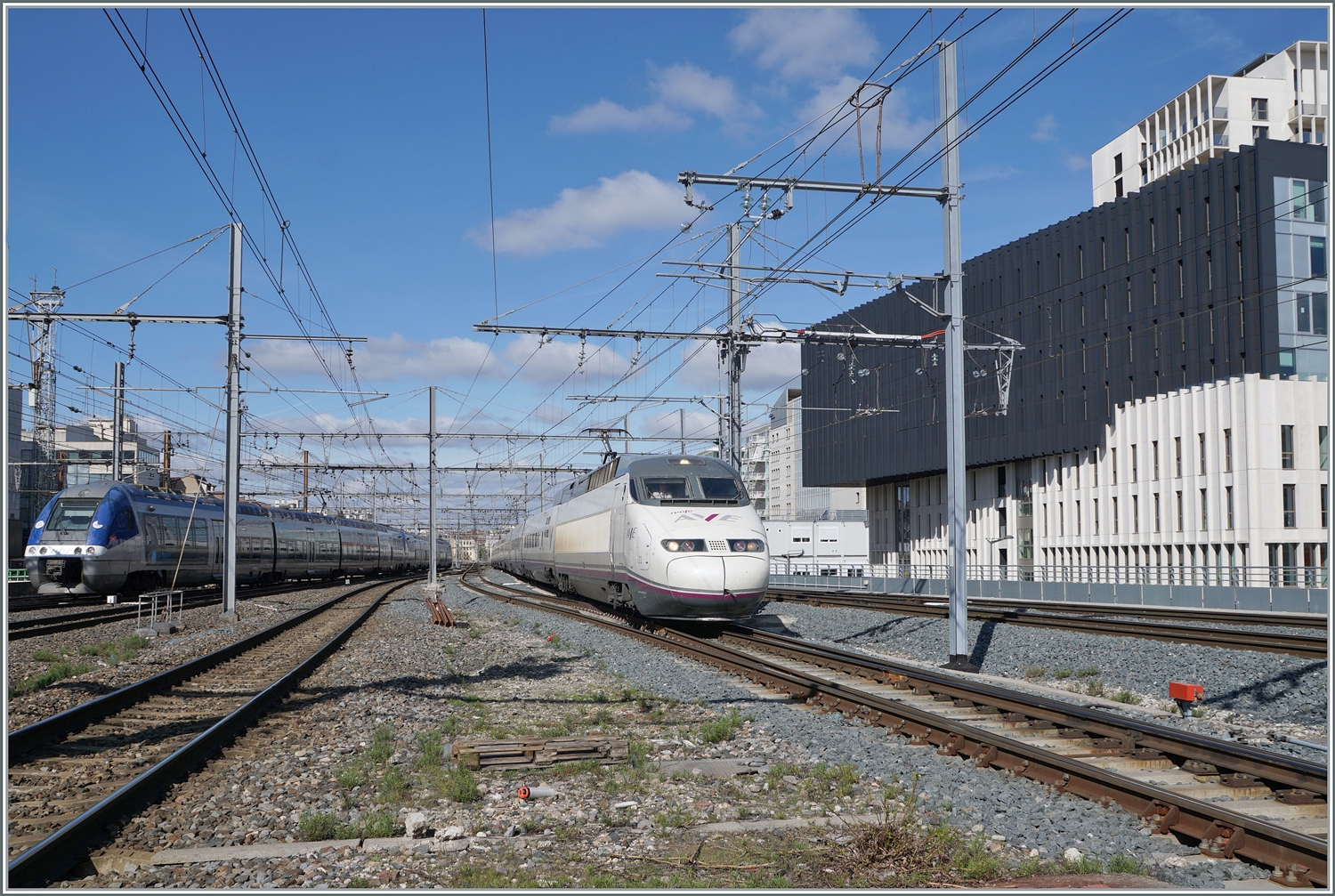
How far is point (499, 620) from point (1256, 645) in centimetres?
1650

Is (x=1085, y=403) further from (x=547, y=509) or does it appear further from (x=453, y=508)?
(x=453, y=508)

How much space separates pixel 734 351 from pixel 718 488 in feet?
16.3

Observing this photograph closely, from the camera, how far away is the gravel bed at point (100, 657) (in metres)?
11.3

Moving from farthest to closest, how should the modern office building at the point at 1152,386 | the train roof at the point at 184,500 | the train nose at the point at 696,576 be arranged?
the modern office building at the point at 1152,386 < the train roof at the point at 184,500 < the train nose at the point at 696,576

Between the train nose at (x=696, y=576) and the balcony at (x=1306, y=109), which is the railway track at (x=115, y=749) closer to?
the train nose at (x=696, y=576)

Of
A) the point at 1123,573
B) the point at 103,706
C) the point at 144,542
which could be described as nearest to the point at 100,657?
the point at 103,706

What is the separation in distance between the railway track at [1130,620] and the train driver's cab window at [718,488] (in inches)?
208

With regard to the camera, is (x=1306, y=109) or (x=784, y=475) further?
(x=784, y=475)

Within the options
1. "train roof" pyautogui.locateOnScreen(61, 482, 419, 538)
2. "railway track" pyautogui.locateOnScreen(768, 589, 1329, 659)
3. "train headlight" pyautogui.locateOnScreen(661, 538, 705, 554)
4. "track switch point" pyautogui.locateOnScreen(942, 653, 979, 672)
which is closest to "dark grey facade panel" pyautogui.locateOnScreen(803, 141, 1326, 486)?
"railway track" pyautogui.locateOnScreen(768, 589, 1329, 659)

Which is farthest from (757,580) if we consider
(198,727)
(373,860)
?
(373,860)

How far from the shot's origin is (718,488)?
774 inches

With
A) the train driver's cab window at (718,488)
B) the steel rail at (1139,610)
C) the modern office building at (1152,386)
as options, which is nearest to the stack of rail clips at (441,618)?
the train driver's cab window at (718,488)

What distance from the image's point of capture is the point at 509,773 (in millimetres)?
7941

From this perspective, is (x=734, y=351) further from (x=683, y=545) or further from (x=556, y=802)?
(x=556, y=802)
